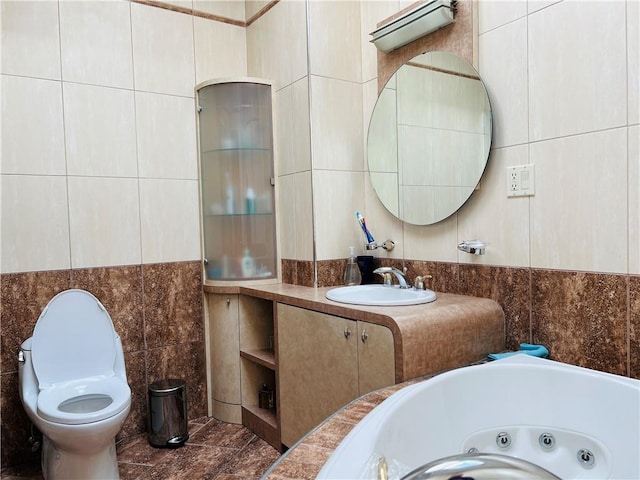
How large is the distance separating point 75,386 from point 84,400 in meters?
0.09

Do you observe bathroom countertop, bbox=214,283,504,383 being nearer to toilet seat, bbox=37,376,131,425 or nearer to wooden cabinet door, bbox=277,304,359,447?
wooden cabinet door, bbox=277,304,359,447

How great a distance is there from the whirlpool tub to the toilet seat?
1267 millimetres

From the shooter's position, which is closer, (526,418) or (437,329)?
(526,418)

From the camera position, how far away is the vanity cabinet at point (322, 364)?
174 cm

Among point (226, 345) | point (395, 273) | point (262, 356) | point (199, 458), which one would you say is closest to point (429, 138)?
point (395, 273)

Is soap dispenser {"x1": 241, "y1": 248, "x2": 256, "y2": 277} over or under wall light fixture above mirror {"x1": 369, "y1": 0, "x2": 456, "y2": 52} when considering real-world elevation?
under

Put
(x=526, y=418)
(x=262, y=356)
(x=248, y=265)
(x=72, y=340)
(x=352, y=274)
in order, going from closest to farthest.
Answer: (x=526, y=418), (x=72, y=340), (x=352, y=274), (x=262, y=356), (x=248, y=265)

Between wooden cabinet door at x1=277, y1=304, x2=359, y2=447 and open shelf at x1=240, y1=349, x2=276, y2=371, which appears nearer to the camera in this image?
wooden cabinet door at x1=277, y1=304, x2=359, y2=447

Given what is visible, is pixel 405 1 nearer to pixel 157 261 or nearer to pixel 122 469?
pixel 157 261

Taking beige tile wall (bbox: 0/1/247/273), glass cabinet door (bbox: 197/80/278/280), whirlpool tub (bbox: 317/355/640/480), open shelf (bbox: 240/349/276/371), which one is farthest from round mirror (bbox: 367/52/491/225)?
beige tile wall (bbox: 0/1/247/273)

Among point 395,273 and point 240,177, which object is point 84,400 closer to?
point 240,177

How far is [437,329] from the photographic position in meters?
1.67

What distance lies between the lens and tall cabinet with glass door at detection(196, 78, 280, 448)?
2734 mm

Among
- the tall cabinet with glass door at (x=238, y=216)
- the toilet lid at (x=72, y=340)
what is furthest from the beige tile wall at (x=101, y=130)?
the toilet lid at (x=72, y=340)
